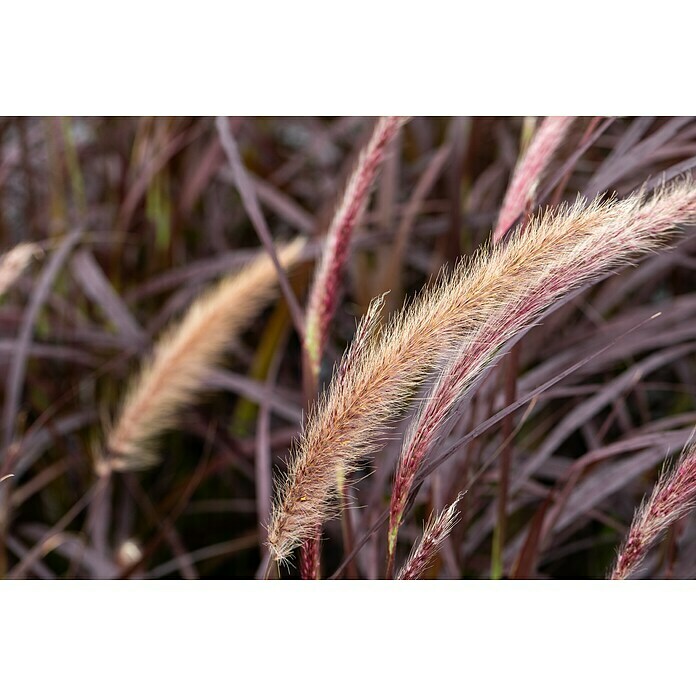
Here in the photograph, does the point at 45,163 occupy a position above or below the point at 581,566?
above

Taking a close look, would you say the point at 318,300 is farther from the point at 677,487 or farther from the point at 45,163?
the point at 45,163

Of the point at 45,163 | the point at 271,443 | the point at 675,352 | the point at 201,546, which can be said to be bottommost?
the point at 201,546

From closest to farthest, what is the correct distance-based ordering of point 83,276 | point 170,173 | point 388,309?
point 388,309
point 83,276
point 170,173

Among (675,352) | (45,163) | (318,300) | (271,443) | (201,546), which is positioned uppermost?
(45,163)

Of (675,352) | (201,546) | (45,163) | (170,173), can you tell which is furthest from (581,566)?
(45,163)

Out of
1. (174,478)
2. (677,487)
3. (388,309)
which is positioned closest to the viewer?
(677,487)
